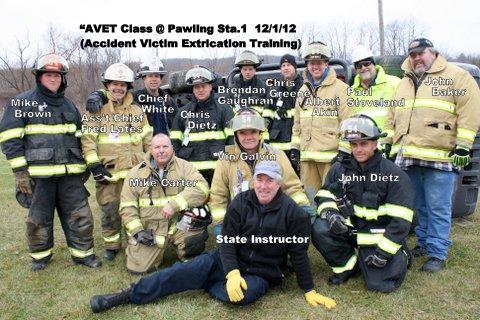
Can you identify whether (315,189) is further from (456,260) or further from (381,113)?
(456,260)

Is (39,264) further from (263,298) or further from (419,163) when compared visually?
(419,163)

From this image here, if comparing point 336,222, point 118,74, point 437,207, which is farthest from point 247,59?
point 437,207

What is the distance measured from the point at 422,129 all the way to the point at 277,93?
73.1 inches

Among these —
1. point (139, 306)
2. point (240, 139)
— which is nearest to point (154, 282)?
point (139, 306)

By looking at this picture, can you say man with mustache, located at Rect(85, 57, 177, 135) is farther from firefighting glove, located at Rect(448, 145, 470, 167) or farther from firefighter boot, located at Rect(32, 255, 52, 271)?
firefighting glove, located at Rect(448, 145, 470, 167)

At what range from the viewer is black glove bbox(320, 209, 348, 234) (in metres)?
4.00

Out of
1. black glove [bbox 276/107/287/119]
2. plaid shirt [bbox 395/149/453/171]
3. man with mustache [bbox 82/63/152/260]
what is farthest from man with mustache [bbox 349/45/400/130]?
man with mustache [bbox 82/63/152/260]

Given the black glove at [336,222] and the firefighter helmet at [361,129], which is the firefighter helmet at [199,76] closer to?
the firefighter helmet at [361,129]

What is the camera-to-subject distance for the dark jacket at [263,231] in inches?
149

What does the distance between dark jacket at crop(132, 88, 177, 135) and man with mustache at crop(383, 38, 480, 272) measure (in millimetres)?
2724

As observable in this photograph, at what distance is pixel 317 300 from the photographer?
150 inches

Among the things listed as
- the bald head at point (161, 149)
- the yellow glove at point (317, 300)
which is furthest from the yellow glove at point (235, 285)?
the bald head at point (161, 149)

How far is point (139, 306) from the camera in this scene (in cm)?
384

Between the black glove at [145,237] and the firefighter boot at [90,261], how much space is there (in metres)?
0.65
